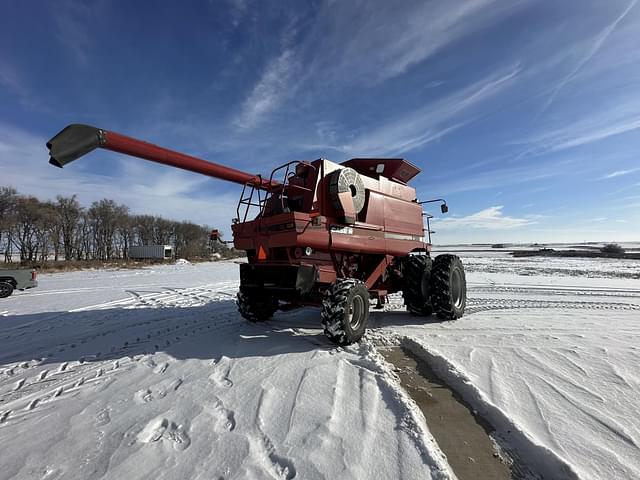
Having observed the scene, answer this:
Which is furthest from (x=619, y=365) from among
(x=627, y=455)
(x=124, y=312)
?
(x=124, y=312)

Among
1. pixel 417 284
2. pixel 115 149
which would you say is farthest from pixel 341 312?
pixel 115 149

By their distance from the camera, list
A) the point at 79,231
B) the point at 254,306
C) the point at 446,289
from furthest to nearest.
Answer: the point at 79,231 → the point at 446,289 → the point at 254,306

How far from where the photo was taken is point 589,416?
2709 mm

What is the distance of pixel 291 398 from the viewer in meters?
3.08

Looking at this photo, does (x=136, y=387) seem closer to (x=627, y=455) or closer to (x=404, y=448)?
(x=404, y=448)

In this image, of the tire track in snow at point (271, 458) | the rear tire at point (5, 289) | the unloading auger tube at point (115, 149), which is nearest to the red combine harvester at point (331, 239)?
the unloading auger tube at point (115, 149)

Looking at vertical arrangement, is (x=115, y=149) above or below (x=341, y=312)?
above

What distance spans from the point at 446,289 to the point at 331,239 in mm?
2926

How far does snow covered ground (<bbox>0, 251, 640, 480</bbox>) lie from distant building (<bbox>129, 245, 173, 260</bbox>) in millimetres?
40098

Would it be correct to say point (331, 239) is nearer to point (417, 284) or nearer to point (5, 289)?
point (417, 284)

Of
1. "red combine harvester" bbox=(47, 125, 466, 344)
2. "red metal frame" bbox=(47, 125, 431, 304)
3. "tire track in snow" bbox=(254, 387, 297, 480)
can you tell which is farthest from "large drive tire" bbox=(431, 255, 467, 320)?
"tire track in snow" bbox=(254, 387, 297, 480)

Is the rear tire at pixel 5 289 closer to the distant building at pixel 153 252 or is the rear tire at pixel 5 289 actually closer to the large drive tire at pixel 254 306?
the large drive tire at pixel 254 306

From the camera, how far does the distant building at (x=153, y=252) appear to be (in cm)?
4338

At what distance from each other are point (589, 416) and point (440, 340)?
243 centimetres
